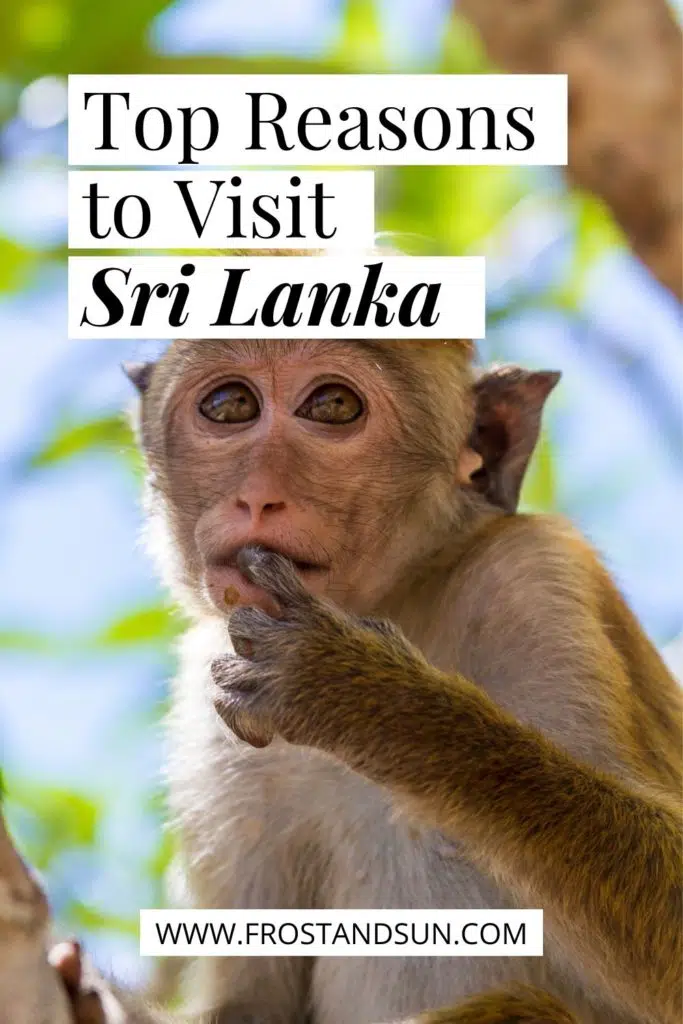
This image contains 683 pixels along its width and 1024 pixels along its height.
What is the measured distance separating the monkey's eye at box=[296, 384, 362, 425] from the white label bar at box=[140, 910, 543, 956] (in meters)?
1.70

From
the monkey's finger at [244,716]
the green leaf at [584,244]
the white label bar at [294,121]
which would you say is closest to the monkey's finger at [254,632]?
the monkey's finger at [244,716]

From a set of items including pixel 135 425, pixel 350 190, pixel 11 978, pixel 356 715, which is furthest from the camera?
pixel 135 425

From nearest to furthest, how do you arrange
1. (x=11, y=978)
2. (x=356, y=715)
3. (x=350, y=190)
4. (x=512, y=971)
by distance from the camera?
(x=11, y=978) < (x=356, y=715) < (x=512, y=971) < (x=350, y=190)

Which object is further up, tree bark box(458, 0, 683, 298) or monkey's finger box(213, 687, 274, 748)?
tree bark box(458, 0, 683, 298)

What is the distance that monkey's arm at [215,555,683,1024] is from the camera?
425 cm

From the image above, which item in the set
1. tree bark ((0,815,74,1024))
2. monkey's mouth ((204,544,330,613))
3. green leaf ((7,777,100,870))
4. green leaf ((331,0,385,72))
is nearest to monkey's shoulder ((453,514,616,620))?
monkey's mouth ((204,544,330,613))

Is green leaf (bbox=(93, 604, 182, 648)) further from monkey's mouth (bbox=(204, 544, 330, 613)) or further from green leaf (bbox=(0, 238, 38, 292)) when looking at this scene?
monkey's mouth (bbox=(204, 544, 330, 613))

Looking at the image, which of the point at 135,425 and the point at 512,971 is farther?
the point at 135,425

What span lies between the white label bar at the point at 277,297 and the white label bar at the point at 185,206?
0.30 feet

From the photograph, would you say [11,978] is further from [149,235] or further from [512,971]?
[149,235]

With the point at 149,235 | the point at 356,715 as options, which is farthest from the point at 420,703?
the point at 149,235

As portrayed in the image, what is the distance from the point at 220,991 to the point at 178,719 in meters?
1.08

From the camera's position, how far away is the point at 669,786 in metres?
4.90

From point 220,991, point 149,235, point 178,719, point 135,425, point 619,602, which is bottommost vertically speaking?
point 220,991
